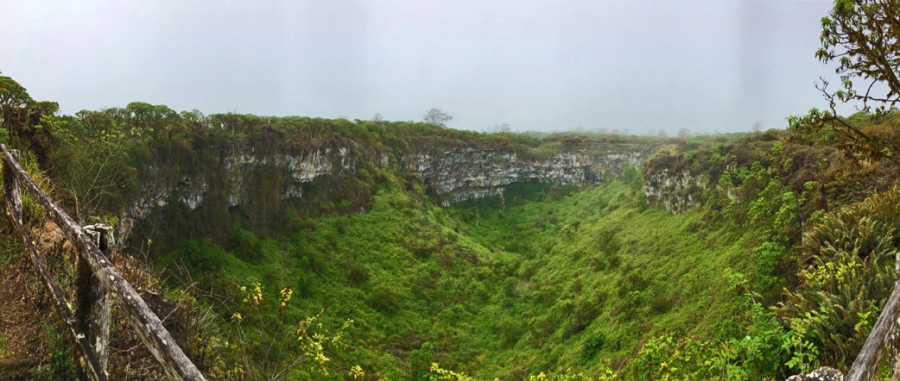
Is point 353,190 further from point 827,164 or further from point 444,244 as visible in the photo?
point 827,164

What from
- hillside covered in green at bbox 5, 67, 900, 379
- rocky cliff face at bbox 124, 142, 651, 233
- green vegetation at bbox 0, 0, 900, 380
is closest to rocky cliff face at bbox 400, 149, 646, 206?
rocky cliff face at bbox 124, 142, 651, 233

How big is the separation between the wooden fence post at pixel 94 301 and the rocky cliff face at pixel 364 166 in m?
21.1

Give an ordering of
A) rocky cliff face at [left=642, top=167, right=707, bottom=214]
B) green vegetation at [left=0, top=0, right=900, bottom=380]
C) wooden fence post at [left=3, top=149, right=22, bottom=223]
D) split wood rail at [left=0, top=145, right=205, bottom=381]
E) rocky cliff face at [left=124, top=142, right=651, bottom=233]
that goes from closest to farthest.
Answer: split wood rail at [left=0, top=145, right=205, bottom=381], wooden fence post at [left=3, top=149, right=22, bottom=223], green vegetation at [left=0, top=0, right=900, bottom=380], rocky cliff face at [left=124, top=142, right=651, bottom=233], rocky cliff face at [left=642, top=167, right=707, bottom=214]

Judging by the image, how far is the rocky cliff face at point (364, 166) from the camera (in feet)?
84.7

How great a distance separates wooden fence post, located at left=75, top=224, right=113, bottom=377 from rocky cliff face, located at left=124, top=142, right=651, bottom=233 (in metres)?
21.1

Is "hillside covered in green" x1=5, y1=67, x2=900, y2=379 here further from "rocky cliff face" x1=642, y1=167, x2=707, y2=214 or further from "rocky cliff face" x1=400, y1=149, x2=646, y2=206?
"rocky cliff face" x1=400, y1=149, x2=646, y2=206

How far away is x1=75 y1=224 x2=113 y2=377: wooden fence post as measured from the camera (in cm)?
237

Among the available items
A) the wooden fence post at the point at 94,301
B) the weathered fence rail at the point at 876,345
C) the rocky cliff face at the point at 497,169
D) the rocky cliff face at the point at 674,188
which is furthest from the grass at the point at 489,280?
the wooden fence post at the point at 94,301

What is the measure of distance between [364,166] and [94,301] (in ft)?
122

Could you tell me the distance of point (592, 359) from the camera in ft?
59.3

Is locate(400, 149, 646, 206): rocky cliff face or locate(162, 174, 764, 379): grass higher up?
locate(400, 149, 646, 206): rocky cliff face

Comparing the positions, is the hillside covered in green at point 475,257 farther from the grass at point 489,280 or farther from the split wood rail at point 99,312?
the split wood rail at point 99,312

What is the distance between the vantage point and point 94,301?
2.42 meters

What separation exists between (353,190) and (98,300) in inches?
1387
